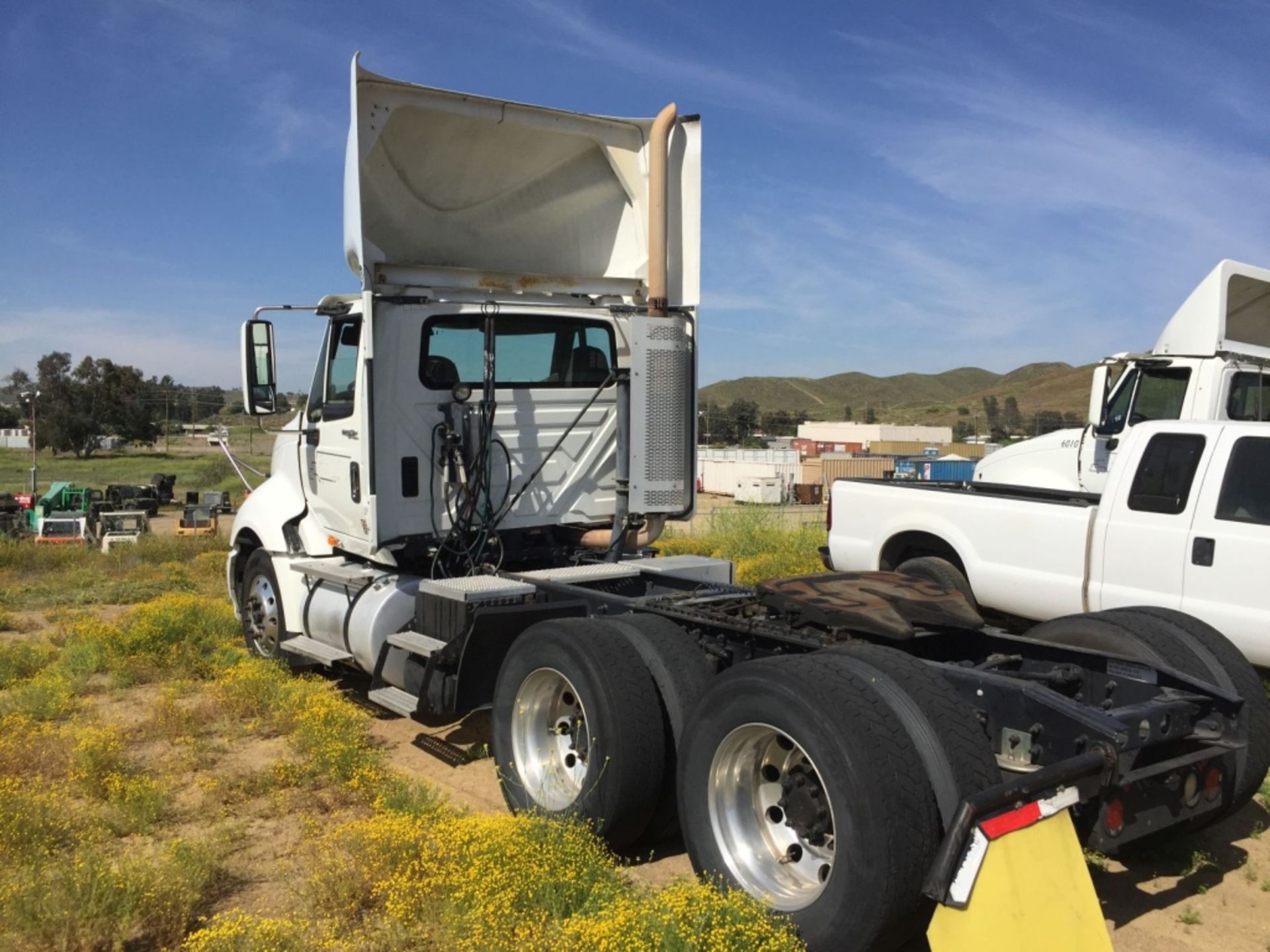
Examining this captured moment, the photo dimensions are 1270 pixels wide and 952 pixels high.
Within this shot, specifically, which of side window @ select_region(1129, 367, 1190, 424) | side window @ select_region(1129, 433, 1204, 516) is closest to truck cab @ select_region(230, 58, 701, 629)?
side window @ select_region(1129, 433, 1204, 516)

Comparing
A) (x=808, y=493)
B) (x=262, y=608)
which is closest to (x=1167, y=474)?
(x=262, y=608)

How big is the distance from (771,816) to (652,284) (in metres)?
4.06

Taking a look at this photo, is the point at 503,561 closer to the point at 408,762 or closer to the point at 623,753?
the point at 408,762

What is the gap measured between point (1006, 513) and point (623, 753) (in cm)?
480

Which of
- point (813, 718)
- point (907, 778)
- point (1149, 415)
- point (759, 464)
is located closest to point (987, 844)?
point (907, 778)

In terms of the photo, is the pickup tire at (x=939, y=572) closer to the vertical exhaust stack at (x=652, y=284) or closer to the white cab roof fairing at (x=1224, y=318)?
the vertical exhaust stack at (x=652, y=284)

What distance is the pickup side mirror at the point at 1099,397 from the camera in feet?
33.7

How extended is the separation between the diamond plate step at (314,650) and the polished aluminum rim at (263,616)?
1.49ft

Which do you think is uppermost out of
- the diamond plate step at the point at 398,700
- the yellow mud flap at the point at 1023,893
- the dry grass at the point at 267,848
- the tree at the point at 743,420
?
the tree at the point at 743,420

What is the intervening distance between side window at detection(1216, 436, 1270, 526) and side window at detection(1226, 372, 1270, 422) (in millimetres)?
3651

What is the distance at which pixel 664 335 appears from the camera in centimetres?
698

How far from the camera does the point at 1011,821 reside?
312 centimetres

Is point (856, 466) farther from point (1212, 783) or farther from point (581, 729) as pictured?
point (1212, 783)

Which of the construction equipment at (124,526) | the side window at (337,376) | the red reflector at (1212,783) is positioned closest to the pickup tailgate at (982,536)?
the red reflector at (1212,783)
